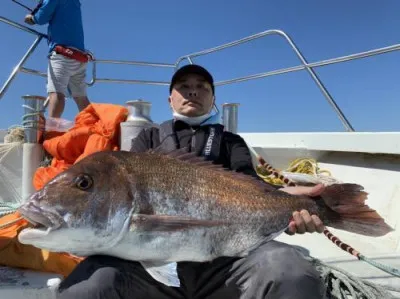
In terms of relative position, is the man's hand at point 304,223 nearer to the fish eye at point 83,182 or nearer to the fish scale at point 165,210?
the fish scale at point 165,210

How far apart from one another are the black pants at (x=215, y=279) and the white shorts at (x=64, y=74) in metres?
3.63

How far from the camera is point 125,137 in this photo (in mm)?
3465

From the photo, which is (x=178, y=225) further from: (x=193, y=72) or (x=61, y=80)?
(x=61, y=80)

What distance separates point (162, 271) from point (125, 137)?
1.85 m

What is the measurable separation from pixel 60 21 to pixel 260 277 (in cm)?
450

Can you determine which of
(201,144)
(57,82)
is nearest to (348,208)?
(201,144)

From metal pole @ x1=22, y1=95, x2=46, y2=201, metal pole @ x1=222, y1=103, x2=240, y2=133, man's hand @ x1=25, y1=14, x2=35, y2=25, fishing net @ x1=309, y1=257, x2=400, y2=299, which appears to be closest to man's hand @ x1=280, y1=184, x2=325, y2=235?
fishing net @ x1=309, y1=257, x2=400, y2=299

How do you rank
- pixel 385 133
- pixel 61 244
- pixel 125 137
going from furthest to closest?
pixel 385 133 → pixel 125 137 → pixel 61 244

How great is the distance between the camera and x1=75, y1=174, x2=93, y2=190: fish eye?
176 centimetres

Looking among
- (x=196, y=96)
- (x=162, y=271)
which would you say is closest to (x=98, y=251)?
(x=162, y=271)

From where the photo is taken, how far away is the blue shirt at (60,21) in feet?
16.5

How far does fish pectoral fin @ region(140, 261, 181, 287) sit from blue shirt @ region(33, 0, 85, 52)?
13.6 ft

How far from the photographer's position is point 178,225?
1765 mm

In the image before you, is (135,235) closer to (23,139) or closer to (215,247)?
(215,247)
